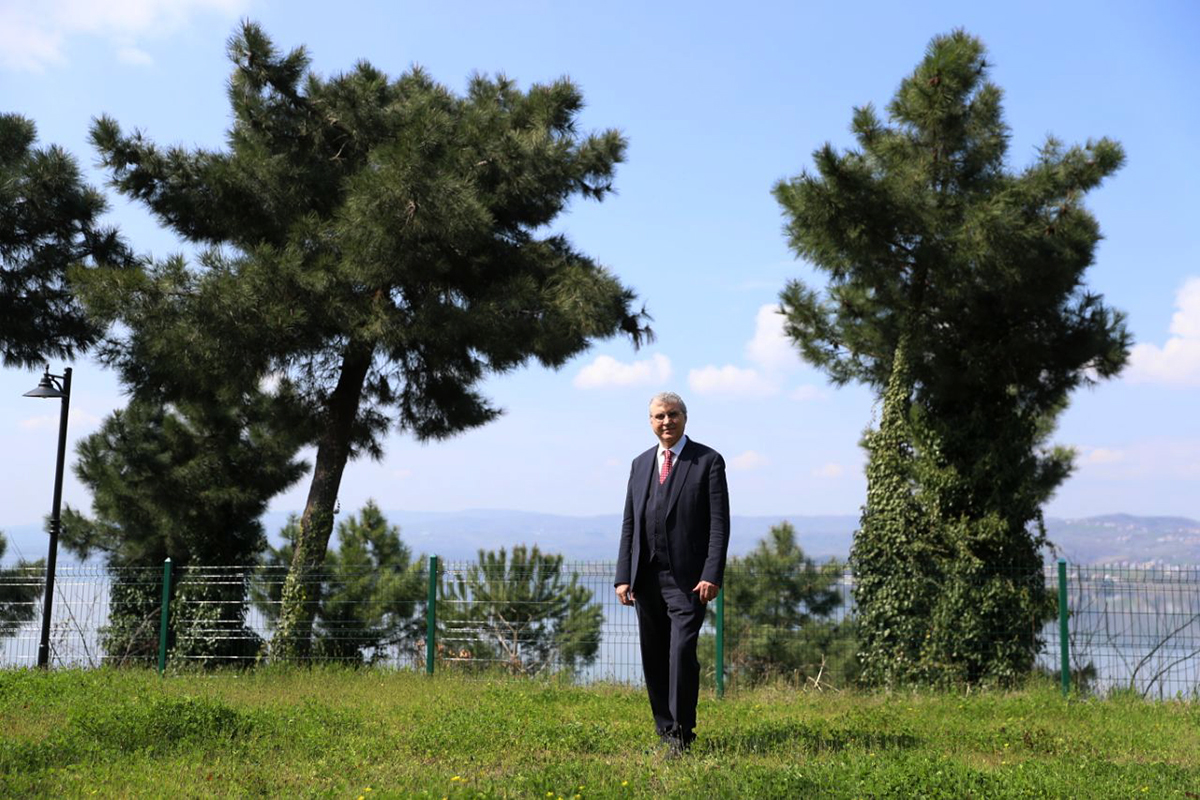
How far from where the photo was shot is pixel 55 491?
43.3ft

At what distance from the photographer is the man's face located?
622 cm

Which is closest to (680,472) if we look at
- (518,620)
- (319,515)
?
(518,620)

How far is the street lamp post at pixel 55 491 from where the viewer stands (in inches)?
511

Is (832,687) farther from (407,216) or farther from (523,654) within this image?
(407,216)

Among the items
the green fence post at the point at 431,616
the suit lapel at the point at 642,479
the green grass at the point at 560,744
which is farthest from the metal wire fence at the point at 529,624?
the suit lapel at the point at 642,479

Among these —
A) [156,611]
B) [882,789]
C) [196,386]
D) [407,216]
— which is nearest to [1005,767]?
[882,789]

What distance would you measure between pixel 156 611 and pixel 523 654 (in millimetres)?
6512

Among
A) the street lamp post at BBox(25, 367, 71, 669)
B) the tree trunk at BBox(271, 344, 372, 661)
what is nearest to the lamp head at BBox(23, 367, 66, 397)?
the street lamp post at BBox(25, 367, 71, 669)

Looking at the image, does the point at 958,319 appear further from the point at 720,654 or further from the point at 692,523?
the point at 692,523

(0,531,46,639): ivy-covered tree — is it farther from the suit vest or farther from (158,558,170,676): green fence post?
the suit vest

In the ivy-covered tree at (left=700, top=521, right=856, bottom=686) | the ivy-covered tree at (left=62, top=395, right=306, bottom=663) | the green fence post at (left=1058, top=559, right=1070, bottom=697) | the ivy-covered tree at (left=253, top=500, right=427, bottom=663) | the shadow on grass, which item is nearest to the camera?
the shadow on grass

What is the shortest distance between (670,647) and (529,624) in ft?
24.5

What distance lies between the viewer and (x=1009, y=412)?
42.3 ft

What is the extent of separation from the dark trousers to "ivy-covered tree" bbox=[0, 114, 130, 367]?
1206cm
